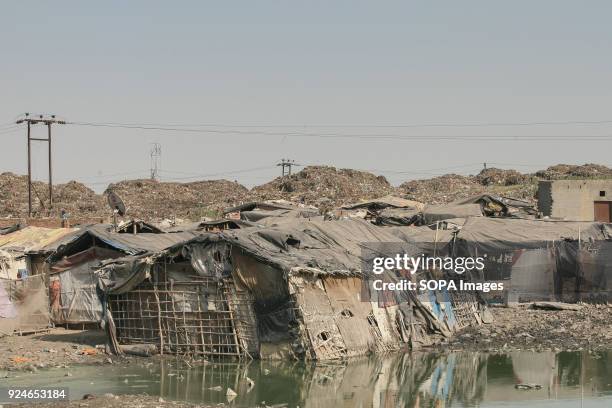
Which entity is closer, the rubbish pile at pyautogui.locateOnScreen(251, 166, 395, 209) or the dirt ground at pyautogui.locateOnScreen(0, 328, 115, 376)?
the dirt ground at pyautogui.locateOnScreen(0, 328, 115, 376)

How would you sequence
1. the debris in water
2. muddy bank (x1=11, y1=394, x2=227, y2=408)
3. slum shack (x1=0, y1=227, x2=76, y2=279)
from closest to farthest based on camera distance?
muddy bank (x1=11, y1=394, x2=227, y2=408) → the debris in water → slum shack (x1=0, y1=227, x2=76, y2=279)

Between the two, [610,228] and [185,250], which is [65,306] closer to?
[185,250]

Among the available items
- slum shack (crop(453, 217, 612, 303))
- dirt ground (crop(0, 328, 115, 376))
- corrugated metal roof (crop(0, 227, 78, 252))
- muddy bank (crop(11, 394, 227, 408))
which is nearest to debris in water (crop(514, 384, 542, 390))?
muddy bank (crop(11, 394, 227, 408))

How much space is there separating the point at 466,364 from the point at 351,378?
289cm

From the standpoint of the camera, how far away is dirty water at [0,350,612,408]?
13.3 m

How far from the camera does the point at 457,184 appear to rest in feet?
171

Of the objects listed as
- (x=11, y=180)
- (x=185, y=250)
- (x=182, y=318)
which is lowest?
(x=182, y=318)

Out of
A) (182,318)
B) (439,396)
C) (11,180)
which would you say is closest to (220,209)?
(11,180)

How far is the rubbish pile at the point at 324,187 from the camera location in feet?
155

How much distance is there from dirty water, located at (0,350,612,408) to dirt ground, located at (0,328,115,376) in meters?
0.61

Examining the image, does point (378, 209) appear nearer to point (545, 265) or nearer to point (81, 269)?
point (545, 265)

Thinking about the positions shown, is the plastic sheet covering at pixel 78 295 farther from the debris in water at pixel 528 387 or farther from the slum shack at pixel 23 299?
the debris in water at pixel 528 387

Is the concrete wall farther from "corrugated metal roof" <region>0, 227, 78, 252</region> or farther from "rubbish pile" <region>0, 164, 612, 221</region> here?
"corrugated metal roof" <region>0, 227, 78, 252</region>

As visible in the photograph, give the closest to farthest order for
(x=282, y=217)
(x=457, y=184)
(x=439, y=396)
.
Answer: (x=439, y=396)
(x=282, y=217)
(x=457, y=184)
